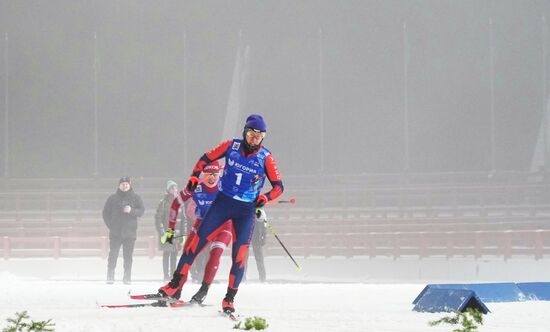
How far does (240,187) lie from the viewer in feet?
32.1

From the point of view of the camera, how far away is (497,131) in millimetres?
47719

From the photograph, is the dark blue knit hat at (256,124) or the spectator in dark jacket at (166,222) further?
the spectator in dark jacket at (166,222)

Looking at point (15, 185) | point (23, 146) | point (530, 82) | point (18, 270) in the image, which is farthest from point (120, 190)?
point (530, 82)

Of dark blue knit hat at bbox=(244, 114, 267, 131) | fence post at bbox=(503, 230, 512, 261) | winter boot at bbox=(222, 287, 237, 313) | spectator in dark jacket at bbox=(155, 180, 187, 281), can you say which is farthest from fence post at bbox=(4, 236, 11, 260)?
dark blue knit hat at bbox=(244, 114, 267, 131)

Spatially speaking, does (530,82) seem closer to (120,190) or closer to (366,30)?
(366,30)

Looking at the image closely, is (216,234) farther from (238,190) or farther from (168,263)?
(168,263)

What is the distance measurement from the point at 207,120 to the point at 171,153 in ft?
7.50

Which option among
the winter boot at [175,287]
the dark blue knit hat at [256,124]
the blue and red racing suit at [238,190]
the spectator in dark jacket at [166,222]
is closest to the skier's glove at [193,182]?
the blue and red racing suit at [238,190]

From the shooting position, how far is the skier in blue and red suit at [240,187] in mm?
9680

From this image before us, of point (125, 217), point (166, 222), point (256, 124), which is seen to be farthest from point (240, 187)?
point (125, 217)

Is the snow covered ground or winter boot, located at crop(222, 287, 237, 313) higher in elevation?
winter boot, located at crop(222, 287, 237, 313)

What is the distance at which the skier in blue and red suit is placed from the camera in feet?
31.8

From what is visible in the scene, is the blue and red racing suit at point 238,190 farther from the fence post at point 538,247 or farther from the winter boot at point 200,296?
the fence post at point 538,247

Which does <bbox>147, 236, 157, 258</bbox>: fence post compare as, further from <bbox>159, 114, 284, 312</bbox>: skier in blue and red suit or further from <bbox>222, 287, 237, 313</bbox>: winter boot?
<bbox>222, 287, 237, 313</bbox>: winter boot
